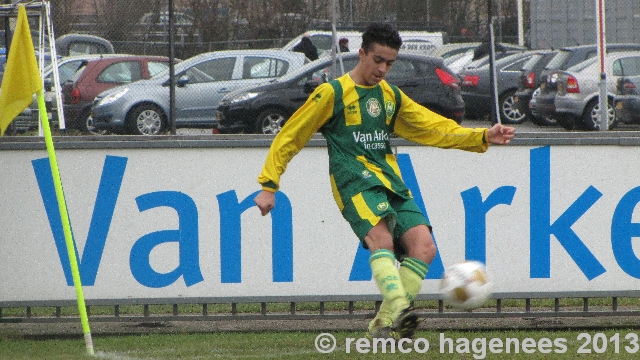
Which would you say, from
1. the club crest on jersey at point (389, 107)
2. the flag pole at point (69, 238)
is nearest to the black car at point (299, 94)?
the flag pole at point (69, 238)

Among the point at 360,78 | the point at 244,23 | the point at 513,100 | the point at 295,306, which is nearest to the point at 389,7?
the point at 244,23

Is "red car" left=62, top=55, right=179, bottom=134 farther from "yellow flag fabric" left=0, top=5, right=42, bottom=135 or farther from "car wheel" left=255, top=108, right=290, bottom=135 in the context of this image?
"yellow flag fabric" left=0, top=5, right=42, bottom=135

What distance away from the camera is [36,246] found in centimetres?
693

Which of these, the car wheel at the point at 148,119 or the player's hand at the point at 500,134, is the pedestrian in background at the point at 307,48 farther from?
the player's hand at the point at 500,134

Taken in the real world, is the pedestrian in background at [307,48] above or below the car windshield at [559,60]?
above

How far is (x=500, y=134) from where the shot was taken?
5582mm

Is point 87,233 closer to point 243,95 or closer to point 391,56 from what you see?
point 391,56

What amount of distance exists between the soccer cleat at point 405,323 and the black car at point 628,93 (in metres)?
12.7

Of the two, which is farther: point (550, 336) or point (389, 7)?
point (389, 7)

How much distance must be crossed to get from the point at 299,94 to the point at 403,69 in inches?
69.7

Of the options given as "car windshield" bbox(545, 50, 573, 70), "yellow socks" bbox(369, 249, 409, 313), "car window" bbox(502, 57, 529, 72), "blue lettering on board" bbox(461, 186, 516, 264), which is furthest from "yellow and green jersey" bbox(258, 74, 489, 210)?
"car window" bbox(502, 57, 529, 72)

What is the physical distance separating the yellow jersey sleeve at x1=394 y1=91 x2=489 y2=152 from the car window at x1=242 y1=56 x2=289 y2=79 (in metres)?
Answer: 10.8

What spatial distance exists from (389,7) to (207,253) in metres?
9.50

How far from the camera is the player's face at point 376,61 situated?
17.7 feet
